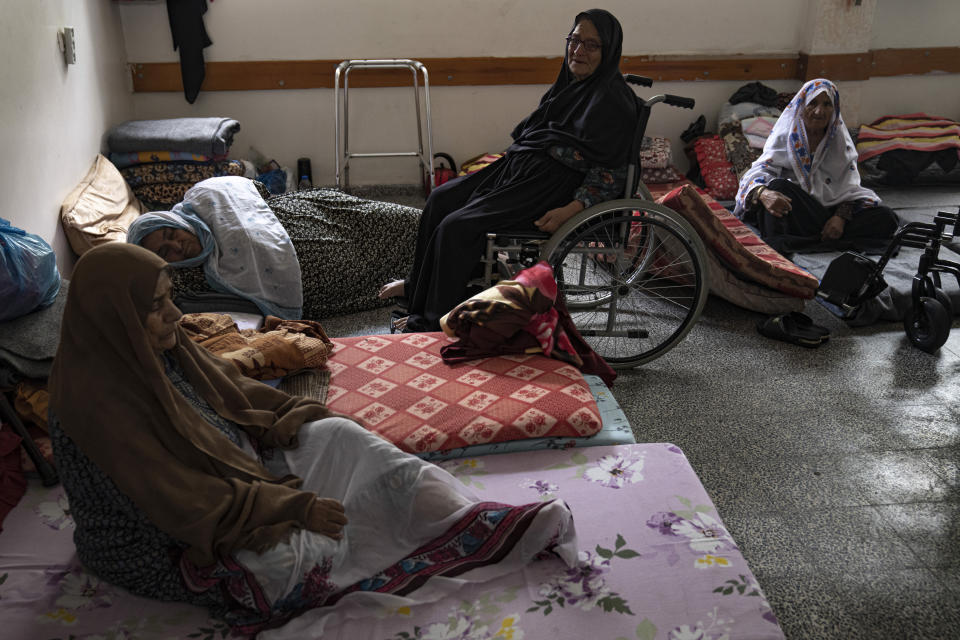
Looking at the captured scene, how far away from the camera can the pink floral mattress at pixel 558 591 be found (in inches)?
55.9

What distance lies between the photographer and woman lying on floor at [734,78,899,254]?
367cm

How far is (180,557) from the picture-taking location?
1418 mm

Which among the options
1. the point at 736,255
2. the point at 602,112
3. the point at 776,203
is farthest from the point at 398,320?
the point at 776,203

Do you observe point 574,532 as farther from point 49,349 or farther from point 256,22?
point 256,22

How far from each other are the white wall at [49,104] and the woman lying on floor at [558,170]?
155 centimetres

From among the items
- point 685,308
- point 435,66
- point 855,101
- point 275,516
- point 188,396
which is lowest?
point 685,308

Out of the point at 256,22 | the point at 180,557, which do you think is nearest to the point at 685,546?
the point at 180,557

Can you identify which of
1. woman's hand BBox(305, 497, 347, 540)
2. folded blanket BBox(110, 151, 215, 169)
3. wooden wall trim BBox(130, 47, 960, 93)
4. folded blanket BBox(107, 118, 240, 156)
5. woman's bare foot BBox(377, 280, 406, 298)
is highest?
wooden wall trim BBox(130, 47, 960, 93)

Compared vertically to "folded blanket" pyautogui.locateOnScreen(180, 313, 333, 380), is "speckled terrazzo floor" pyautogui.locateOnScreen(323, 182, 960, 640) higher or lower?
lower

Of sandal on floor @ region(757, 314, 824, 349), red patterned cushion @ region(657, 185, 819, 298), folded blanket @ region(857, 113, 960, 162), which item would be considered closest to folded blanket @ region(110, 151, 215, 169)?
red patterned cushion @ region(657, 185, 819, 298)

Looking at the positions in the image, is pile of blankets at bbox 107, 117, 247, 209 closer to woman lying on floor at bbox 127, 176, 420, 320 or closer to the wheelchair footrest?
woman lying on floor at bbox 127, 176, 420, 320

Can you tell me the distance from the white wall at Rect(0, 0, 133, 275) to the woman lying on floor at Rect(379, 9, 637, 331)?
61.1 inches

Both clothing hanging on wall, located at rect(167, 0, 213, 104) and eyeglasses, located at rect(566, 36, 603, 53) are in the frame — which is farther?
clothing hanging on wall, located at rect(167, 0, 213, 104)

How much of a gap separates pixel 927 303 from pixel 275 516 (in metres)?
2.59
